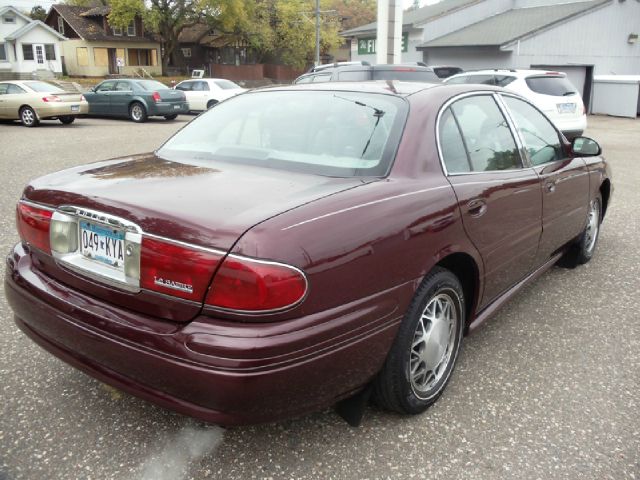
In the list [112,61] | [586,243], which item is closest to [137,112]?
[586,243]

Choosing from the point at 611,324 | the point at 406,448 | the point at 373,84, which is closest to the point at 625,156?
the point at 611,324

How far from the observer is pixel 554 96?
1182cm

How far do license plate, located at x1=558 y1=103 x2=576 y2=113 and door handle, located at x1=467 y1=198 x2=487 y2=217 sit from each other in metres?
9.90

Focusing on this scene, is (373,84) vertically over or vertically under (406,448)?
over

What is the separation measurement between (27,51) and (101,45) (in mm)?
5985

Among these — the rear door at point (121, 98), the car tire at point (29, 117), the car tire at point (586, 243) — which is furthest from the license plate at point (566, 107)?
the car tire at point (29, 117)

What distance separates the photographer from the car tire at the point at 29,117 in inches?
660

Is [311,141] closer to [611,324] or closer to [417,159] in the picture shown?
[417,159]

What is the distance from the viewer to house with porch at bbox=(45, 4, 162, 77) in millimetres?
51062

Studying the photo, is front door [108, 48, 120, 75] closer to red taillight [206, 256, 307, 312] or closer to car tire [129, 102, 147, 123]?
car tire [129, 102, 147, 123]

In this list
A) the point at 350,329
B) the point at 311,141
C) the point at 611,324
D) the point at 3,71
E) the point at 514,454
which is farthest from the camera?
the point at 3,71

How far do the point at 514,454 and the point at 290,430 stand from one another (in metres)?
0.96

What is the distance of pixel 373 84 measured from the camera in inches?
127

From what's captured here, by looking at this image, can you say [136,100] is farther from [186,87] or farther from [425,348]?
[425,348]
